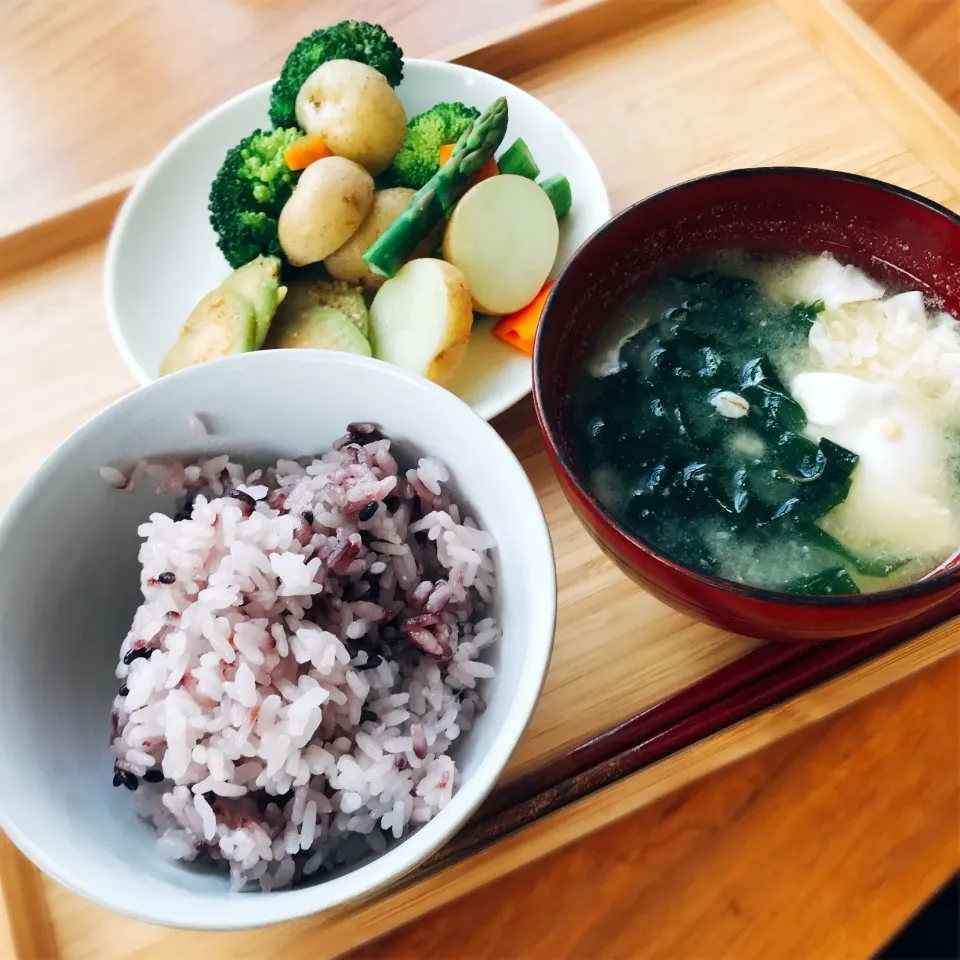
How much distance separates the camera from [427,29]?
212cm

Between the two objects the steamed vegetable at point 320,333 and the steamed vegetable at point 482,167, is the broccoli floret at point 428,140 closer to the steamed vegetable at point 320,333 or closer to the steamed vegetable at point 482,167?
the steamed vegetable at point 482,167

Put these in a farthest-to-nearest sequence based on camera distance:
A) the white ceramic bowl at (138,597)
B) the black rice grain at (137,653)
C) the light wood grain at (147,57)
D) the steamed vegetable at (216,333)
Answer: the light wood grain at (147,57), the steamed vegetable at (216,333), the black rice grain at (137,653), the white ceramic bowl at (138,597)

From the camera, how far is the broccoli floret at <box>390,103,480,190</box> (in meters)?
1.67

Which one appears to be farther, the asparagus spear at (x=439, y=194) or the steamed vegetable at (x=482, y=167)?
the steamed vegetable at (x=482, y=167)

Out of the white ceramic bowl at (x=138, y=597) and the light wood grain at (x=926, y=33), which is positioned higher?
the white ceramic bowl at (x=138, y=597)

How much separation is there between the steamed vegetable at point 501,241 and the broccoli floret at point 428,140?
173 millimetres

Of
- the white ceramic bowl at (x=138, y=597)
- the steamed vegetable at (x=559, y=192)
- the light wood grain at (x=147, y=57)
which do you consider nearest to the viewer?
the white ceramic bowl at (x=138, y=597)

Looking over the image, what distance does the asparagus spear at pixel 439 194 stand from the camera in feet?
5.05

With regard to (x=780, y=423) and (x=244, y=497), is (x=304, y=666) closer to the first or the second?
(x=244, y=497)

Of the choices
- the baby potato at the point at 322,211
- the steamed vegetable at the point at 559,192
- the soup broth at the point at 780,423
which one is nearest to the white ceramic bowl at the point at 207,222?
the steamed vegetable at the point at 559,192

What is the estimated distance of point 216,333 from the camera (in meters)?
1.45

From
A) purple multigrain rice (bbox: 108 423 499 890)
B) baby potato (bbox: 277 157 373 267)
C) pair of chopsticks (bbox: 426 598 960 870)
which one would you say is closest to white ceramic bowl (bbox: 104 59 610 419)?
baby potato (bbox: 277 157 373 267)

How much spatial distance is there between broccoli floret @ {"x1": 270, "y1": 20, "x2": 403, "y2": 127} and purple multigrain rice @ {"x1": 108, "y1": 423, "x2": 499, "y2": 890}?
924 millimetres

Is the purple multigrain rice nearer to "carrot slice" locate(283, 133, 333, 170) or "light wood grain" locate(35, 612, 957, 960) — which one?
"light wood grain" locate(35, 612, 957, 960)
